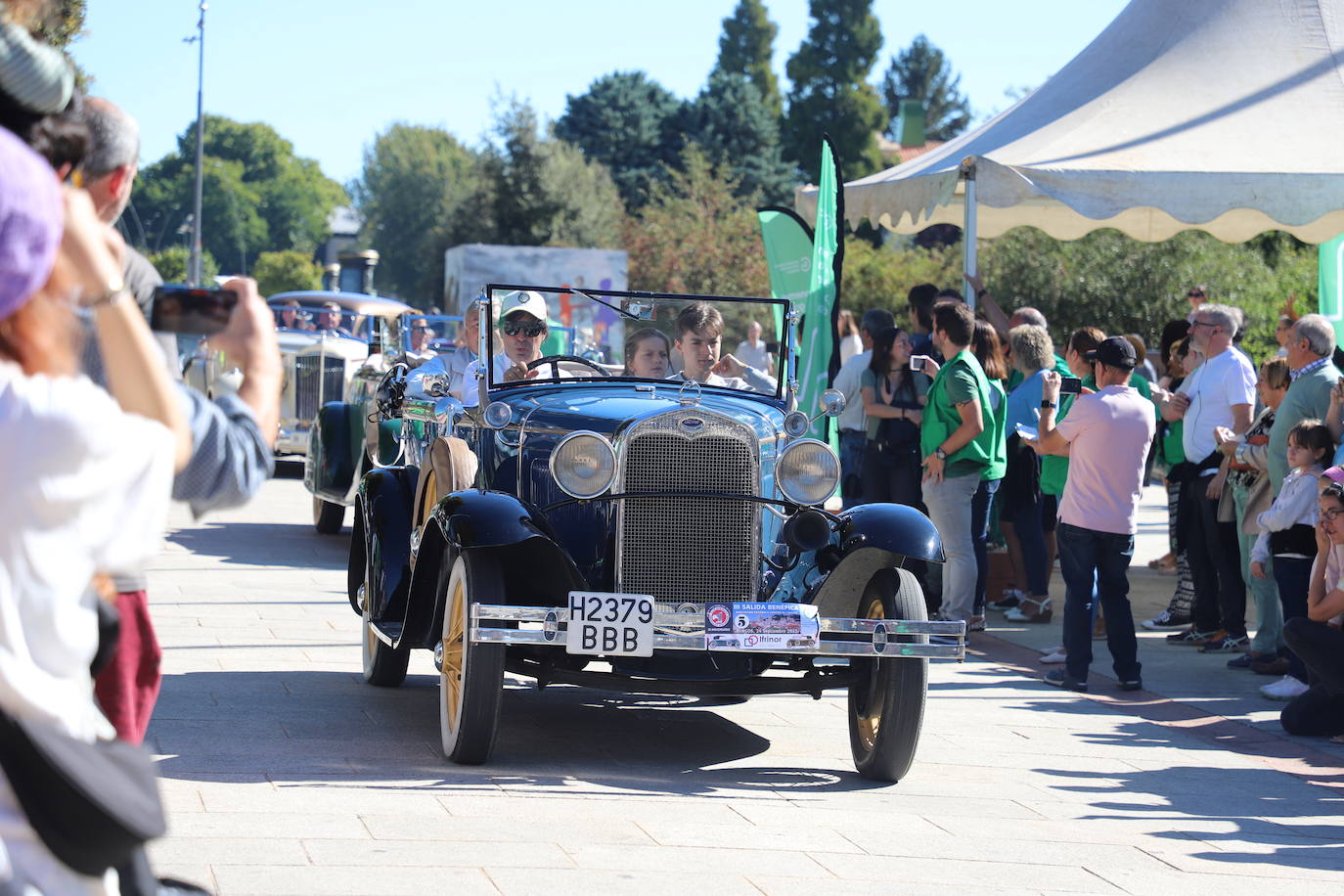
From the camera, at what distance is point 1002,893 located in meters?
4.73

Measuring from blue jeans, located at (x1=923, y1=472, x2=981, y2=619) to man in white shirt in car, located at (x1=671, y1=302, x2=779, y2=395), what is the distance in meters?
2.23

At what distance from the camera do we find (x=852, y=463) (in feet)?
37.0

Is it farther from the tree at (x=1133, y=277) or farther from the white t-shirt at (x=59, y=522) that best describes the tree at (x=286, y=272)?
the white t-shirt at (x=59, y=522)

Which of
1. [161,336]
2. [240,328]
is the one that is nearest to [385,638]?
[161,336]

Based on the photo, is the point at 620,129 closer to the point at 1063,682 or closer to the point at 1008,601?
the point at 1008,601

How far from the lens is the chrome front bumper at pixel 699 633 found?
5844 millimetres

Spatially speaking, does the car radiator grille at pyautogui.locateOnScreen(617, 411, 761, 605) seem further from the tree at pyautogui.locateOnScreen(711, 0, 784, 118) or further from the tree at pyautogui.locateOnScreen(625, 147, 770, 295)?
the tree at pyautogui.locateOnScreen(711, 0, 784, 118)

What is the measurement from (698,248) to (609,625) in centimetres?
3831

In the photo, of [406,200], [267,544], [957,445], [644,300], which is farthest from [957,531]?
[406,200]

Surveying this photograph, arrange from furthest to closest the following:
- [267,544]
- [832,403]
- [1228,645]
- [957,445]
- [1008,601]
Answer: [267,544] < [1008,601] < [1228,645] < [957,445] < [832,403]

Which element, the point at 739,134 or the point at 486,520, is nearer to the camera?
the point at 486,520

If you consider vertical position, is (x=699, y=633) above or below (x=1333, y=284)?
below

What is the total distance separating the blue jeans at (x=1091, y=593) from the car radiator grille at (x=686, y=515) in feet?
7.69

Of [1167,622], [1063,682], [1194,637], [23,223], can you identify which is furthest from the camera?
[1167,622]
